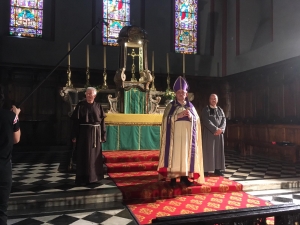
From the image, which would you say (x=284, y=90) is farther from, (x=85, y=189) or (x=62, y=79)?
(x=62, y=79)

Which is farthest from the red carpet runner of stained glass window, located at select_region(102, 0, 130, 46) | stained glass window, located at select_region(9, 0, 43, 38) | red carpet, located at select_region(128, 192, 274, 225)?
stained glass window, located at select_region(9, 0, 43, 38)

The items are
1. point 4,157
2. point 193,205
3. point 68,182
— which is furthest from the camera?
point 68,182

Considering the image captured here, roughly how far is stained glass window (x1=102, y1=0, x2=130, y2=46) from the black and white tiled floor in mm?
5116

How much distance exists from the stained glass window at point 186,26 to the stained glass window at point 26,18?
→ 555 centimetres

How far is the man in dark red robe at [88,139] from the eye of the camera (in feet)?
15.1

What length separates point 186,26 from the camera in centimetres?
1148

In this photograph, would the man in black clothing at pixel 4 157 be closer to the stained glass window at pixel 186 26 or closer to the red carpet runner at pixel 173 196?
the red carpet runner at pixel 173 196

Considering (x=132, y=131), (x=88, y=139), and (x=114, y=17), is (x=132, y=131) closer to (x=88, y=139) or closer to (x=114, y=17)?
(x=88, y=139)

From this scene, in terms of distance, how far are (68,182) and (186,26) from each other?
890cm

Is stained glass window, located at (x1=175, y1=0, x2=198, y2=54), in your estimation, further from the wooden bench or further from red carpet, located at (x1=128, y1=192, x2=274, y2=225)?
red carpet, located at (x1=128, y1=192, x2=274, y2=225)

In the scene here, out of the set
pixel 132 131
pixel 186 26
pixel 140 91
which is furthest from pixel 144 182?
pixel 186 26

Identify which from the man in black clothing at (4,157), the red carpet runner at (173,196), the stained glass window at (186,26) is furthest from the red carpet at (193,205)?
the stained glass window at (186,26)

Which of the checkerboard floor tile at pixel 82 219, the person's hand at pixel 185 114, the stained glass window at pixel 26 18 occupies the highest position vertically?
the stained glass window at pixel 26 18

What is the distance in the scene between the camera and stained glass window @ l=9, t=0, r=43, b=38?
9430mm
